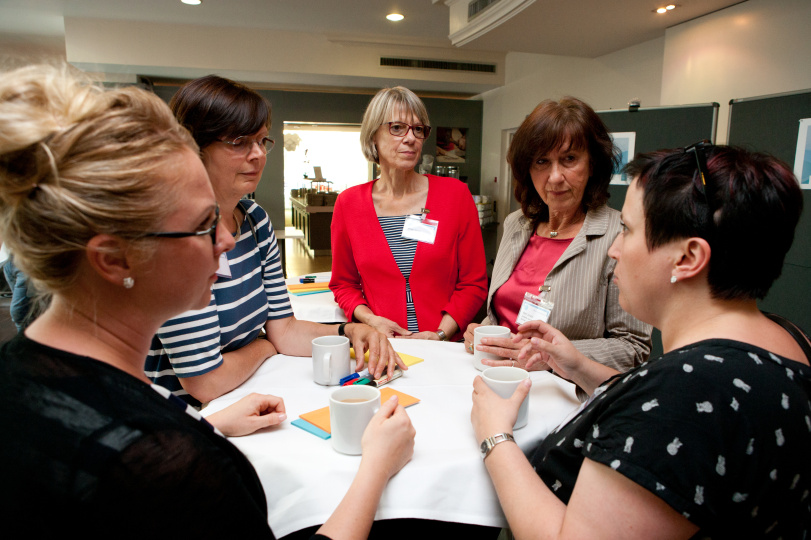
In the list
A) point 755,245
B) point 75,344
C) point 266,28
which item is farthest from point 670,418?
point 266,28

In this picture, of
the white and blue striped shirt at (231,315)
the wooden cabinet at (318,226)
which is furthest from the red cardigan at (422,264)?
the wooden cabinet at (318,226)

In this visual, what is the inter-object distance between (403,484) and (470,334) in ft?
2.39

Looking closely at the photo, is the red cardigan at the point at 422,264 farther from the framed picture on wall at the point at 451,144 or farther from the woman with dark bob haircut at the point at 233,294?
the framed picture on wall at the point at 451,144

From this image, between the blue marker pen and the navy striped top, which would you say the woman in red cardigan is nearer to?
the navy striped top

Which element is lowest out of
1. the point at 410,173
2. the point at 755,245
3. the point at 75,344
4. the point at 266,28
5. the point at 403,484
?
the point at 403,484

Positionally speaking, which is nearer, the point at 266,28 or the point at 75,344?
the point at 75,344

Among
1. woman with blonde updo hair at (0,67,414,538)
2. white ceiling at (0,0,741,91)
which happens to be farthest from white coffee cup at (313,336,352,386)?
white ceiling at (0,0,741,91)

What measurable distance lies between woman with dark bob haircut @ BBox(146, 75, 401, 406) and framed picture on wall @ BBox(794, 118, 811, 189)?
8.94 ft

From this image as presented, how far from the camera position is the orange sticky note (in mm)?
1096

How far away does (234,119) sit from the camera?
137 centimetres

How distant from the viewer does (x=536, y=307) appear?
164 centimetres

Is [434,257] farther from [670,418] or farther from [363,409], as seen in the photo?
[670,418]

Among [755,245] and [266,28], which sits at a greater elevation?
[266,28]

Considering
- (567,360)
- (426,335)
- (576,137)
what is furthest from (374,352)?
(576,137)
